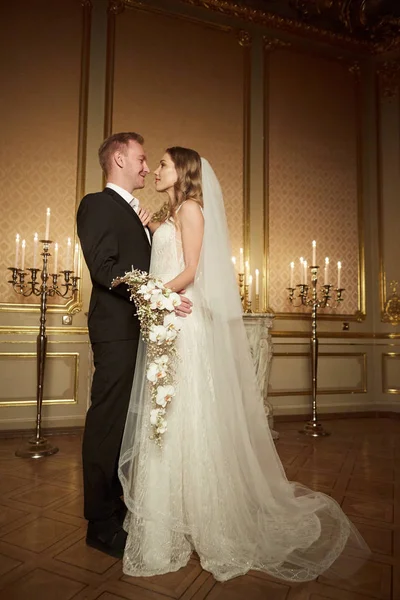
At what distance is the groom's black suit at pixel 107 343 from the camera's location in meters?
1.93

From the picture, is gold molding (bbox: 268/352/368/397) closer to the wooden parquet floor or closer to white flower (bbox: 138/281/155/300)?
the wooden parquet floor

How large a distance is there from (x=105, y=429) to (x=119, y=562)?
518 millimetres

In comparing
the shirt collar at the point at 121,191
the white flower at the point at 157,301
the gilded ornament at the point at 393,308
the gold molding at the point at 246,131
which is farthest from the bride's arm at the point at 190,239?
the gilded ornament at the point at 393,308

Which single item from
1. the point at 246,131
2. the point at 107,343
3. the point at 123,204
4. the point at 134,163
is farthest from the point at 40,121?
the point at 107,343

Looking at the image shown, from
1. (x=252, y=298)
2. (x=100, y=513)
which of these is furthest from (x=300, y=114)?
(x=100, y=513)

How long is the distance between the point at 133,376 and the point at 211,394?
0.37 metres

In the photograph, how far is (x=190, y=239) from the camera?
1.99 meters

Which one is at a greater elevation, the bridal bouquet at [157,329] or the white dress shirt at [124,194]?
the white dress shirt at [124,194]

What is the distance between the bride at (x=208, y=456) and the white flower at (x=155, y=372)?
0.12 m

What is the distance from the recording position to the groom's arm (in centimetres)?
191

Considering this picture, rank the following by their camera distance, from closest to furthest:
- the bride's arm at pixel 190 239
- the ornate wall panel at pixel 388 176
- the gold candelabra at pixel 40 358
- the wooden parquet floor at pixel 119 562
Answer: the wooden parquet floor at pixel 119 562
the bride's arm at pixel 190 239
the gold candelabra at pixel 40 358
the ornate wall panel at pixel 388 176

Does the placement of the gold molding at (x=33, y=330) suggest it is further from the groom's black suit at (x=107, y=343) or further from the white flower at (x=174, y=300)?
the white flower at (x=174, y=300)

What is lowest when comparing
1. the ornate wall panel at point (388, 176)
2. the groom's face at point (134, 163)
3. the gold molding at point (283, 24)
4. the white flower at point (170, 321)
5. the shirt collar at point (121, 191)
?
the white flower at point (170, 321)

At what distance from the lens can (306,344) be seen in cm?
521
